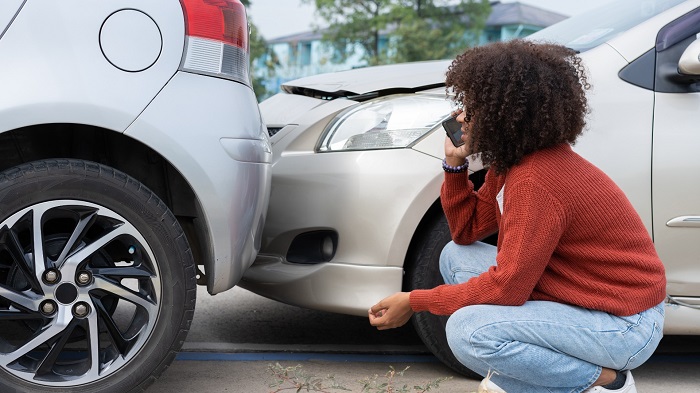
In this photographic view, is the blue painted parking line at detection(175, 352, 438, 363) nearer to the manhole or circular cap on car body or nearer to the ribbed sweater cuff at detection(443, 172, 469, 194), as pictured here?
the ribbed sweater cuff at detection(443, 172, 469, 194)

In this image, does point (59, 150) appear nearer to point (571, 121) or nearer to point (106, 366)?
point (106, 366)

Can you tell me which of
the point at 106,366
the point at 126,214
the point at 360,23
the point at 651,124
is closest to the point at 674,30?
the point at 651,124

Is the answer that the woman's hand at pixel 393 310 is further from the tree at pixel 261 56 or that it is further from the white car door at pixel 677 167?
the tree at pixel 261 56

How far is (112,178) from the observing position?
260cm

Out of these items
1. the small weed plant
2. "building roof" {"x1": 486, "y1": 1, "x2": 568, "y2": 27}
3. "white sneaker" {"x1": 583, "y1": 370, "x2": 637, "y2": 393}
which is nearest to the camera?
"white sneaker" {"x1": 583, "y1": 370, "x2": 637, "y2": 393}

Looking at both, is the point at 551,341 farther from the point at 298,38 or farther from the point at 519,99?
the point at 298,38

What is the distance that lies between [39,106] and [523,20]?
5299cm

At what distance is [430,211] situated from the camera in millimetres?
3178

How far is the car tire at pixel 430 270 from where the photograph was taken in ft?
10.4

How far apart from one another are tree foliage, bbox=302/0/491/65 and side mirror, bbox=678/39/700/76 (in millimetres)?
39238

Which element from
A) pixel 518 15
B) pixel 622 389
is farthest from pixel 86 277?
pixel 518 15

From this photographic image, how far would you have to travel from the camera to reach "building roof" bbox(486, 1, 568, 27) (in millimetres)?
53812

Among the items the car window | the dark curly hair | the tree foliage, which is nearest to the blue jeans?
the dark curly hair

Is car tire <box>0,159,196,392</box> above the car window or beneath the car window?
beneath
